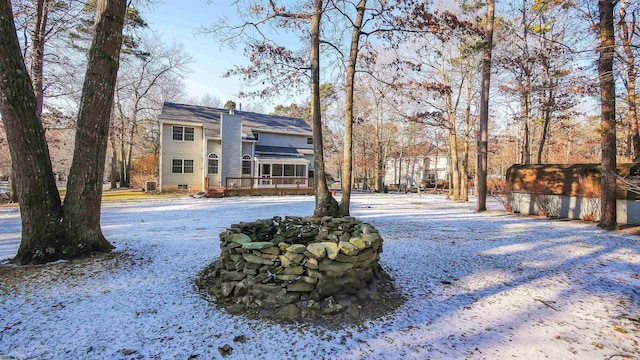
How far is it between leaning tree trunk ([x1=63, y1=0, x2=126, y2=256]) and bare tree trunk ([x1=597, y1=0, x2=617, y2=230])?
1035 centimetres

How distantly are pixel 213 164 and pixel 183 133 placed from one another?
2.88 m

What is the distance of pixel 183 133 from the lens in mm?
20047

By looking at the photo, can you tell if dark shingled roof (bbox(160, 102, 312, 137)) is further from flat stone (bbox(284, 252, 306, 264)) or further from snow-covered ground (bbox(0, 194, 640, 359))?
flat stone (bbox(284, 252, 306, 264))

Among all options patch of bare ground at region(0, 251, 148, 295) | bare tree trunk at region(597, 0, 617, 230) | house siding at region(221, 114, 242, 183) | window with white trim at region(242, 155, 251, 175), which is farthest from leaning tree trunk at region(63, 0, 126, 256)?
window with white trim at region(242, 155, 251, 175)

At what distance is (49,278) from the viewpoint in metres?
3.78

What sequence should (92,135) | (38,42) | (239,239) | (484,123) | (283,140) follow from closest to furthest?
(239,239) → (92,135) → (38,42) → (484,123) → (283,140)

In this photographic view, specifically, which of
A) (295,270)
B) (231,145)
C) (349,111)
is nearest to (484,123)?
(349,111)

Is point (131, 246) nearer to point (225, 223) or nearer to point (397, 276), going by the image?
point (225, 223)

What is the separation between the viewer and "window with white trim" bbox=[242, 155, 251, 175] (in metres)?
20.7

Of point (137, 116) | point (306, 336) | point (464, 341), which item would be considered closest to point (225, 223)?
point (306, 336)

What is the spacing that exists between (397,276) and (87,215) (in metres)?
4.87

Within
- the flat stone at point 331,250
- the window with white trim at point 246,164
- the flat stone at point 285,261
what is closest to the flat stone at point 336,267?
the flat stone at point 331,250

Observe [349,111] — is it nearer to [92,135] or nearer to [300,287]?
[92,135]

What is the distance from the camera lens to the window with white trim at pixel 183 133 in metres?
19.8
